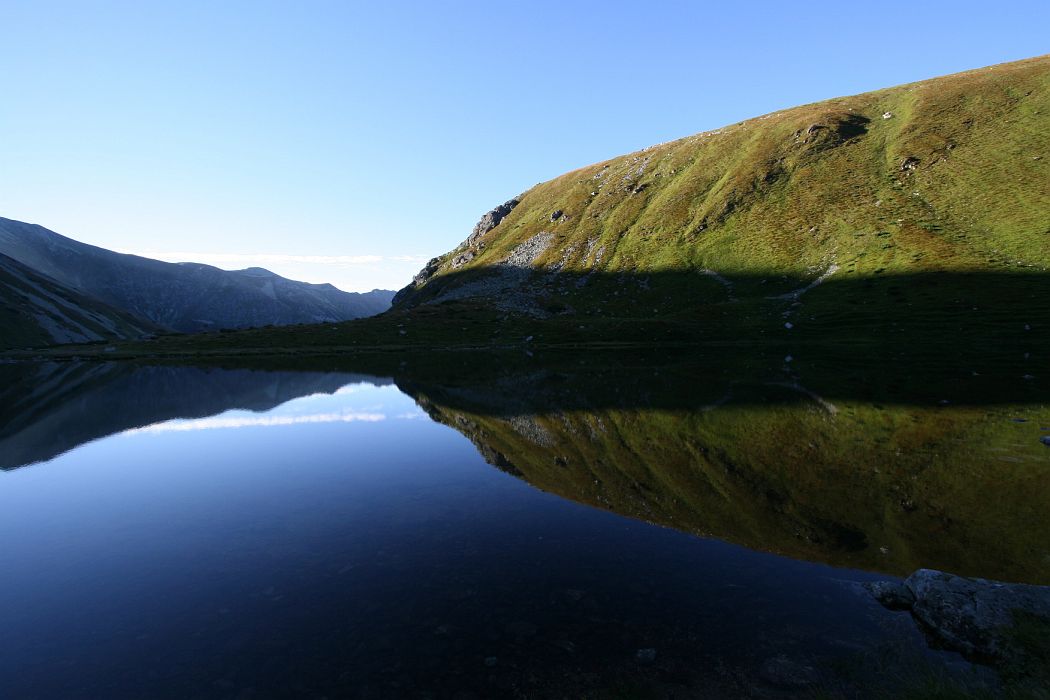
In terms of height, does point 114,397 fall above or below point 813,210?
below

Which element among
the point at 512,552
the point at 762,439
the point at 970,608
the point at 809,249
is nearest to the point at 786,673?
the point at 970,608

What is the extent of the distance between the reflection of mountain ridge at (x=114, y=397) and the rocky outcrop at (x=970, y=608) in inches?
1515

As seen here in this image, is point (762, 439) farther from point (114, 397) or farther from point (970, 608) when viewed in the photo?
point (114, 397)

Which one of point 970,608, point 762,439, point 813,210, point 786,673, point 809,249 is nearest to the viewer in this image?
point 786,673

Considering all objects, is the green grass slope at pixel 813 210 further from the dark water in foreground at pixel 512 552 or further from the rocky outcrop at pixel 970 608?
the rocky outcrop at pixel 970 608

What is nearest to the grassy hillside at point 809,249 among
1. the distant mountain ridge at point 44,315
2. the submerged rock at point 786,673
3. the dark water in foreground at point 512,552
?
the dark water in foreground at point 512,552

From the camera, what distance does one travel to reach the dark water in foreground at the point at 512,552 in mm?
9297

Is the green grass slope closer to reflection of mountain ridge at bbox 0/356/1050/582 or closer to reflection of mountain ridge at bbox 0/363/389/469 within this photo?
reflection of mountain ridge at bbox 0/356/1050/582

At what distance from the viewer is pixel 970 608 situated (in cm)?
1000

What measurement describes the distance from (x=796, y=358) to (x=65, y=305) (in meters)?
229

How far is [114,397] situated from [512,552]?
172ft

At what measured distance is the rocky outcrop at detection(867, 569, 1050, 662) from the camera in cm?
930

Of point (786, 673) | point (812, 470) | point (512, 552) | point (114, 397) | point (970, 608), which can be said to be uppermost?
point (114, 397)

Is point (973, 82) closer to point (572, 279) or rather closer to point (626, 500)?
point (572, 279)
